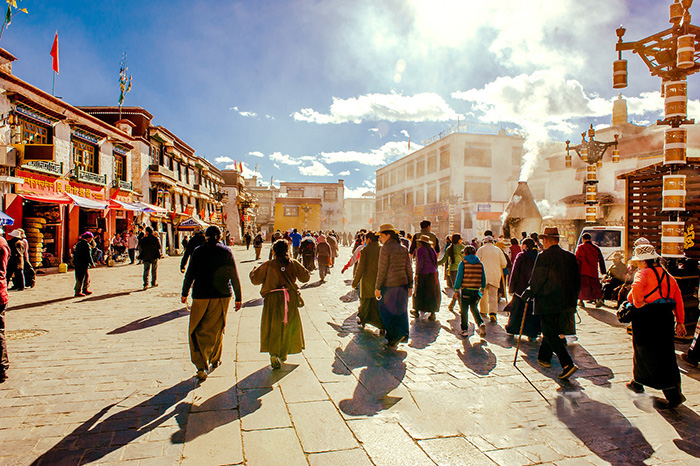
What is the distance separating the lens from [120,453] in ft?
10.1

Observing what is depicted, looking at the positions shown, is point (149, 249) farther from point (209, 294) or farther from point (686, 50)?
point (686, 50)

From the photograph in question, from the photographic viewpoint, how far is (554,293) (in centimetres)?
511

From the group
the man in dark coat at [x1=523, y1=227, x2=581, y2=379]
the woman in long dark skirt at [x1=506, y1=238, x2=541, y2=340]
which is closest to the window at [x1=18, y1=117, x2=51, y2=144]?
the woman in long dark skirt at [x1=506, y1=238, x2=541, y2=340]

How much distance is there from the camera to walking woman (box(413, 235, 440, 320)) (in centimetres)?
781

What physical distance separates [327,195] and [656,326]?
239 feet

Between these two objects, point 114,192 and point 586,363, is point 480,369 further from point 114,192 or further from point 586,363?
point 114,192

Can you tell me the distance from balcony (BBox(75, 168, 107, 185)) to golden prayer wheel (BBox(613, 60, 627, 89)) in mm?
20840

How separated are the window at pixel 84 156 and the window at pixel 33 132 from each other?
1999mm

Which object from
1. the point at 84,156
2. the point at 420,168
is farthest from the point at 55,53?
the point at 420,168

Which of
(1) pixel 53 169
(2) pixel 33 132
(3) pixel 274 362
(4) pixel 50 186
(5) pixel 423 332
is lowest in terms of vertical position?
(5) pixel 423 332

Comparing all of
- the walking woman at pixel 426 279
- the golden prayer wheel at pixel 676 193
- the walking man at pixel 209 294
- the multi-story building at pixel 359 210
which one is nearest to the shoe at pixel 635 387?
the walking woman at pixel 426 279

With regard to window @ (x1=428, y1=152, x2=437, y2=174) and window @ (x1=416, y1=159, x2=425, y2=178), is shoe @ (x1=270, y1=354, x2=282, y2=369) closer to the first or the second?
window @ (x1=428, y1=152, x2=437, y2=174)

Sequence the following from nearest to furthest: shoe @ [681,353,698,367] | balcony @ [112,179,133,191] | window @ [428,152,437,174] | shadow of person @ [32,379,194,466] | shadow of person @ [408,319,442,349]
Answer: shadow of person @ [32,379,194,466], shoe @ [681,353,698,367], shadow of person @ [408,319,442,349], balcony @ [112,179,133,191], window @ [428,152,437,174]

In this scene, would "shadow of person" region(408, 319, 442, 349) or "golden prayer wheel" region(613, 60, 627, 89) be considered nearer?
"shadow of person" region(408, 319, 442, 349)
